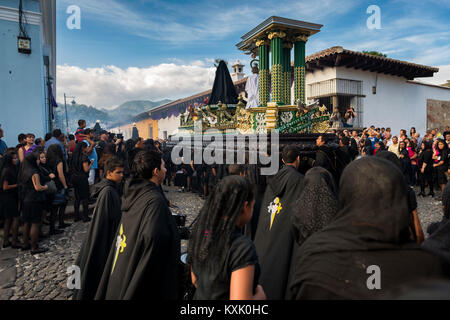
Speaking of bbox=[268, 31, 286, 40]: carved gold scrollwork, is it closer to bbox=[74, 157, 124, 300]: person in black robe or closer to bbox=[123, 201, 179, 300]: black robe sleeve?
bbox=[74, 157, 124, 300]: person in black robe

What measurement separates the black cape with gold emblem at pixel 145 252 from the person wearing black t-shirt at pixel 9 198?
13.4 ft

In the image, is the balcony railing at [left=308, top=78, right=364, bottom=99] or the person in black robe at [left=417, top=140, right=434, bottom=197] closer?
the person in black robe at [left=417, top=140, right=434, bottom=197]

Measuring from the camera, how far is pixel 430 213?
7.45m

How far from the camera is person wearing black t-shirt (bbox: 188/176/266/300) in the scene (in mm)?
1625

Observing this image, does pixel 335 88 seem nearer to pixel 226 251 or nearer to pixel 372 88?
pixel 372 88

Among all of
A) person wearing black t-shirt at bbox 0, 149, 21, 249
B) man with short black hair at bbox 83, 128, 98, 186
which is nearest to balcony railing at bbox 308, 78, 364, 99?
man with short black hair at bbox 83, 128, 98, 186

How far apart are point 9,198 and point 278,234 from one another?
5.21 meters

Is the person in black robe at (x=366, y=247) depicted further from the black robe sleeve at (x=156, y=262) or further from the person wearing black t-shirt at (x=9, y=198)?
the person wearing black t-shirt at (x=9, y=198)

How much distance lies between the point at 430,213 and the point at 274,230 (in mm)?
6377

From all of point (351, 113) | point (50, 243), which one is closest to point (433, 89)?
point (351, 113)

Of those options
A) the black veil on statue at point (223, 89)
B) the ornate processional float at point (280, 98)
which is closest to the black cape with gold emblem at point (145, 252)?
the ornate processional float at point (280, 98)

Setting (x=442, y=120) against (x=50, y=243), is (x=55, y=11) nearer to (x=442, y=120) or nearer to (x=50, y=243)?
(x=50, y=243)

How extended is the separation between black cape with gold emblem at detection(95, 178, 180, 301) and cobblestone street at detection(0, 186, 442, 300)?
201 cm
